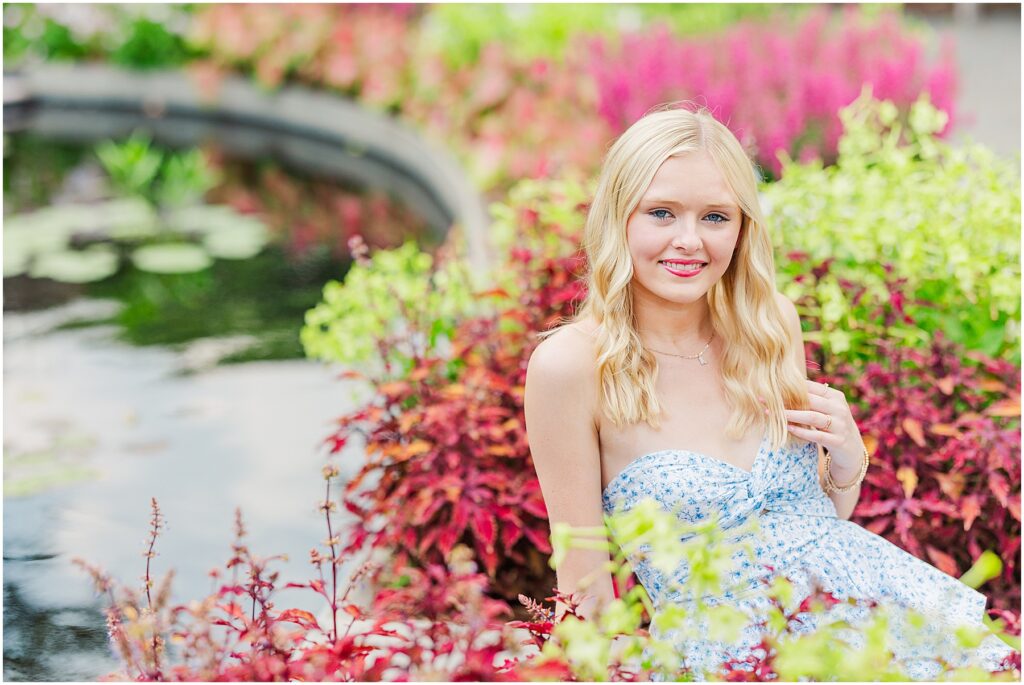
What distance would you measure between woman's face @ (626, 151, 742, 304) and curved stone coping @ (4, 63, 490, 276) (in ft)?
19.6

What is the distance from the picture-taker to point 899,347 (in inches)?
128

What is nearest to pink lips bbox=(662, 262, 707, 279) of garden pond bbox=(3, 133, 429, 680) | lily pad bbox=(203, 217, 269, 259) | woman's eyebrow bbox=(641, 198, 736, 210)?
woman's eyebrow bbox=(641, 198, 736, 210)

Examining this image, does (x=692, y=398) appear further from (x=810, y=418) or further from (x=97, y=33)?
(x=97, y=33)

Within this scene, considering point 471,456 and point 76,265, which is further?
point 76,265

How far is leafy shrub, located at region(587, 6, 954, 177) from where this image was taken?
6.39 metres

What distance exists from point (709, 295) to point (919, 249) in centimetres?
107

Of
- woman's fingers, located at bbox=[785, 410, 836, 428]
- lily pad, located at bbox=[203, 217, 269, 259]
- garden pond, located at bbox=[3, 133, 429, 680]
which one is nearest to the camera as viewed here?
woman's fingers, located at bbox=[785, 410, 836, 428]

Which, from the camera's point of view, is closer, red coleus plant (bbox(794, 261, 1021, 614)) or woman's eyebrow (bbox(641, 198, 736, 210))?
woman's eyebrow (bbox(641, 198, 736, 210))

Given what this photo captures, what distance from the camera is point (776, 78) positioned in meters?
7.00

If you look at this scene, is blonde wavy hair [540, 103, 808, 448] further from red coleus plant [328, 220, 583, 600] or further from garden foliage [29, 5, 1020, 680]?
red coleus plant [328, 220, 583, 600]

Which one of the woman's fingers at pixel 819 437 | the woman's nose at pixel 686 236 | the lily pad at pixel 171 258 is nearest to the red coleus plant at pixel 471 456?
the woman's fingers at pixel 819 437

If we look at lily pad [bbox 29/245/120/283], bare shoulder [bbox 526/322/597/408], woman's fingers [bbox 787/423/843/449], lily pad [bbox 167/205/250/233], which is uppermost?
lily pad [bbox 167/205/250/233]

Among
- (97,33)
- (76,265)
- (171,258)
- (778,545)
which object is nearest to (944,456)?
(778,545)

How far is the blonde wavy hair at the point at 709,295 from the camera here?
7.61 feet
